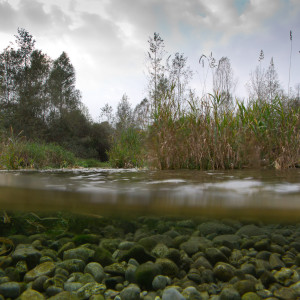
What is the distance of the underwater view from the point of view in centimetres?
173

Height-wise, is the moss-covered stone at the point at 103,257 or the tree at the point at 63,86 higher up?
the tree at the point at 63,86

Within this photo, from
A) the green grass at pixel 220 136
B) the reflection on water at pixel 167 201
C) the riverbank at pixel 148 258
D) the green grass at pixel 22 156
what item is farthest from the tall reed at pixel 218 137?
the green grass at pixel 22 156

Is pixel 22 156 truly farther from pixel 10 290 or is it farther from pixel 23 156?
pixel 10 290

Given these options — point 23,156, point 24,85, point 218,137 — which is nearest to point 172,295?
point 218,137

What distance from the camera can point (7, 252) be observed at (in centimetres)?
235

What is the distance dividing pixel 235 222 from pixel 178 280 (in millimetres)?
735

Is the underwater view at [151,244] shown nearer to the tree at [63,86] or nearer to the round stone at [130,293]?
the round stone at [130,293]

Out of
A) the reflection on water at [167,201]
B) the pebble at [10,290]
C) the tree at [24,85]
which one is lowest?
the pebble at [10,290]

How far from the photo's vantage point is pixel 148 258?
2018mm

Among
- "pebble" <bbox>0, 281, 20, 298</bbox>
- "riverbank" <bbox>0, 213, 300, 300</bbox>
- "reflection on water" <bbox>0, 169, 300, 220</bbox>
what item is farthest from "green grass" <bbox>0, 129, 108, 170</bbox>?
"pebble" <bbox>0, 281, 20, 298</bbox>

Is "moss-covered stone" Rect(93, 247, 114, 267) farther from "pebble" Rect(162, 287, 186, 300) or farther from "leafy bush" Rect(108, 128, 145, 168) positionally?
"leafy bush" Rect(108, 128, 145, 168)

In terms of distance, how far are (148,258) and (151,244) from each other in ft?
0.55

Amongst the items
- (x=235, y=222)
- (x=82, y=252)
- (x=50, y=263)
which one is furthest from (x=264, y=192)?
(x=50, y=263)

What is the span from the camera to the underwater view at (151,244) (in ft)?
5.68
